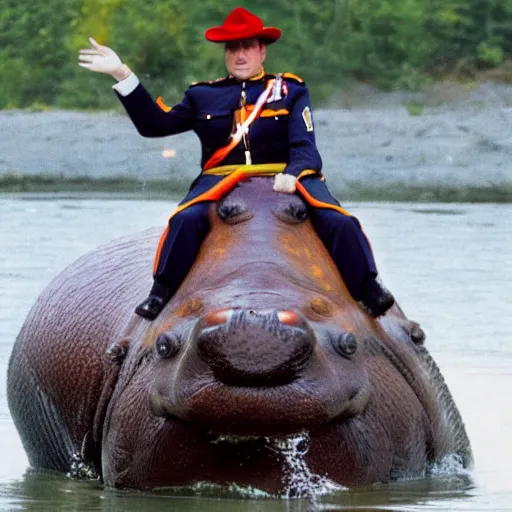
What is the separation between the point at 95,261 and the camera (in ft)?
34.1

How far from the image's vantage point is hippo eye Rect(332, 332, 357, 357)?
812cm

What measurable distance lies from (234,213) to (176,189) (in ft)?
72.9

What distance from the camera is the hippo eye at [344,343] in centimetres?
812

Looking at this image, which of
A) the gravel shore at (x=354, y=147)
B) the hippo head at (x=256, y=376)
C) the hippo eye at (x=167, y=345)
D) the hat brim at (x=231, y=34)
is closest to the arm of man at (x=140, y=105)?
the hat brim at (x=231, y=34)

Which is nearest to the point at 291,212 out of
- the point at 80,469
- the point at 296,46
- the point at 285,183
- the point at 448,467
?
the point at 285,183

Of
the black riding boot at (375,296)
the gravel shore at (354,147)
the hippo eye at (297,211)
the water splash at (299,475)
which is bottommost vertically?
the gravel shore at (354,147)

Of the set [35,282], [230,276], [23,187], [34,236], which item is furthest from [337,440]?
[23,187]

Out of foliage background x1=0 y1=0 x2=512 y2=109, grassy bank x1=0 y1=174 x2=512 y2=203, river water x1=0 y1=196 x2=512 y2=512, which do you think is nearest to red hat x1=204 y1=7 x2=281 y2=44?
river water x1=0 y1=196 x2=512 y2=512

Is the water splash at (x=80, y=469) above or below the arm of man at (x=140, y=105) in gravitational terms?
below

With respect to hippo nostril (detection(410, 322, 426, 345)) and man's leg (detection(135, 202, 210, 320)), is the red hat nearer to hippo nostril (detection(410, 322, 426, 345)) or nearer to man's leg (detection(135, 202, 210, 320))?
man's leg (detection(135, 202, 210, 320))

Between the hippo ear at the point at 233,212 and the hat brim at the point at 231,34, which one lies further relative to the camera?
the hat brim at the point at 231,34

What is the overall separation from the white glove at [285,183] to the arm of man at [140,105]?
0.76 metres

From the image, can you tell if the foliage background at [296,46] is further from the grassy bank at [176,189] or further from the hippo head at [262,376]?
the hippo head at [262,376]

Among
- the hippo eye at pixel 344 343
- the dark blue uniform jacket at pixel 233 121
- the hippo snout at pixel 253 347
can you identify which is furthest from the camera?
the dark blue uniform jacket at pixel 233 121
